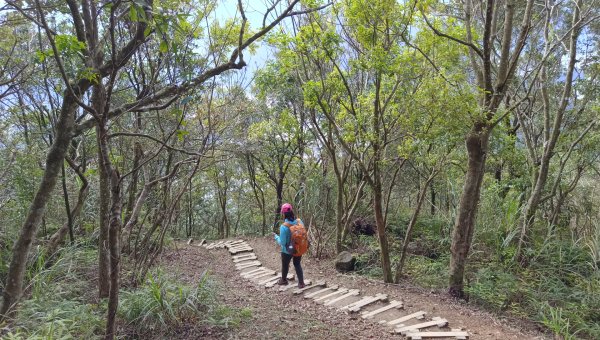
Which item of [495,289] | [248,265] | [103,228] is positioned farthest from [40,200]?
[495,289]

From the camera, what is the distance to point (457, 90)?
570 cm

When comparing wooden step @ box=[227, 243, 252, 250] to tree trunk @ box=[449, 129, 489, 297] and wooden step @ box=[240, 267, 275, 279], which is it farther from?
tree trunk @ box=[449, 129, 489, 297]

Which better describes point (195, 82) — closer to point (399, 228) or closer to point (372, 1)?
point (372, 1)

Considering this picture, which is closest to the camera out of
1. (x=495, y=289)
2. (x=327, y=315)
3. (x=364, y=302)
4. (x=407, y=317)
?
(x=407, y=317)

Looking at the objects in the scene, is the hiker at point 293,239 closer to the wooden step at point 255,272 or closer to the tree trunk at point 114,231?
the wooden step at point 255,272

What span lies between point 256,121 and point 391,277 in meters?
7.91

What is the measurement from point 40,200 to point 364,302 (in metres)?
4.28

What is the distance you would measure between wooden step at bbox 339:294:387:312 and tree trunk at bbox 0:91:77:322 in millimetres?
3929

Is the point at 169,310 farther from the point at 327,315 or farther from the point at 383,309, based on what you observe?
the point at 383,309

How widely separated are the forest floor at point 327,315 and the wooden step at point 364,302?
0.45 ft

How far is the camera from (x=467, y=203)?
6.25 m

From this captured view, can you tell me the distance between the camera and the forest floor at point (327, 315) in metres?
4.54

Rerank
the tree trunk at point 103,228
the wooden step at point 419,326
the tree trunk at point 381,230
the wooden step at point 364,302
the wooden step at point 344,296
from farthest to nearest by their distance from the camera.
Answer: the tree trunk at point 381,230 → the wooden step at point 344,296 → the wooden step at point 364,302 → the wooden step at point 419,326 → the tree trunk at point 103,228

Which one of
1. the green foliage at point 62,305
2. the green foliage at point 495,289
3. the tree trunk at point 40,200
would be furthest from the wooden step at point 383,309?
the tree trunk at point 40,200
